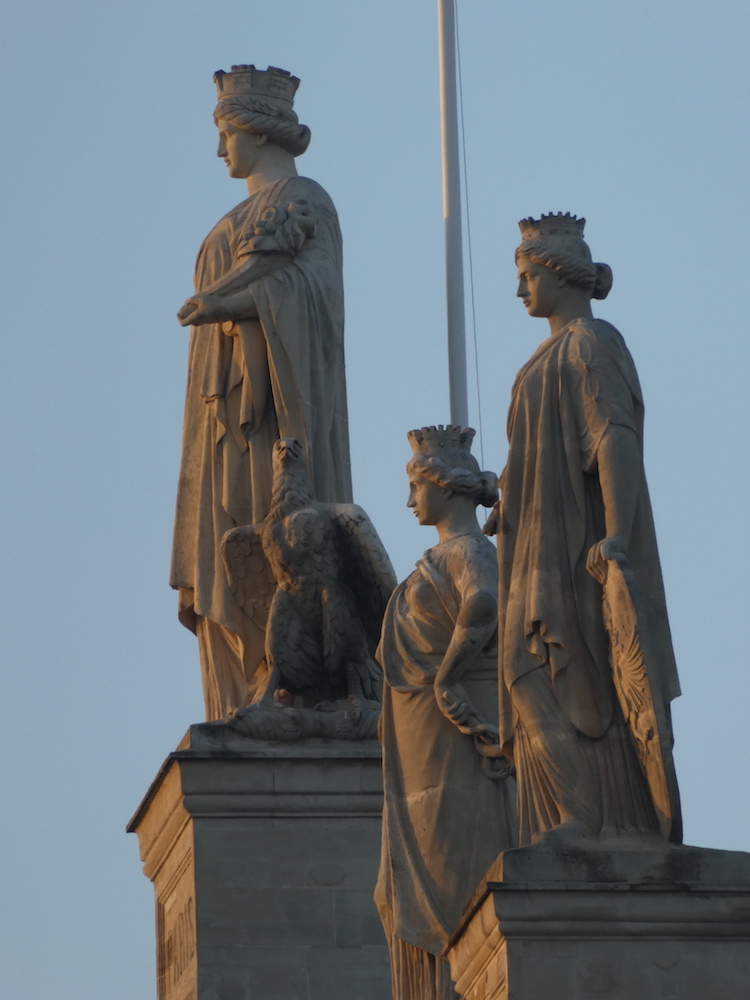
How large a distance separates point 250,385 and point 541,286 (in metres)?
4.70

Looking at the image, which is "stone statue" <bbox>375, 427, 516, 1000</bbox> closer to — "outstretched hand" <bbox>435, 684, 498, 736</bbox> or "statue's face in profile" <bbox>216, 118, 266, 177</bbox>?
"outstretched hand" <bbox>435, 684, 498, 736</bbox>

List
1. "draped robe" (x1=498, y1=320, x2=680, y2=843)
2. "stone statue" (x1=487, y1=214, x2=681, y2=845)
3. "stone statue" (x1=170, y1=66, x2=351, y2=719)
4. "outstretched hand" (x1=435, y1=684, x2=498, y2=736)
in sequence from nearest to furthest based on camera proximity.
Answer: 1. "stone statue" (x1=487, y1=214, x2=681, y2=845)
2. "draped robe" (x1=498, y1=320, x2=680, y2=843)
3. "outstretched hand" (x1=435, y1=684, x2=498, y2=736)
4. "stone statue" (x1=170, y1=66, x2=351, y2=719)

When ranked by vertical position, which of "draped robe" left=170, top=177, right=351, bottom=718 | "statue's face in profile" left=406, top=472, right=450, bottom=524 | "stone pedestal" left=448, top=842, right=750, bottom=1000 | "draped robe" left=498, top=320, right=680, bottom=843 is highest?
"draped robe" left=170, top=177, right=351, bottom=718

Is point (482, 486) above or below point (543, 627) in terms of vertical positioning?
above

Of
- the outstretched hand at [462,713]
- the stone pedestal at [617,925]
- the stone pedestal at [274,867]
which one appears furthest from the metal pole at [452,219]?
the stone pedestal at [617,925]

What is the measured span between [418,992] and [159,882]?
367 cm

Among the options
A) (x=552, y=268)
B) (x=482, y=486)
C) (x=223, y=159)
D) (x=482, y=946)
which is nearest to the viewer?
(x=482, y=946)

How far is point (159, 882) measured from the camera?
61.4 ft

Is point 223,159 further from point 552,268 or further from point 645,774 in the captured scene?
point 645,774

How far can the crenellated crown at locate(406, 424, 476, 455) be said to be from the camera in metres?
16.3

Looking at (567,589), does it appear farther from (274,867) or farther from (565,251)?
(274,867)

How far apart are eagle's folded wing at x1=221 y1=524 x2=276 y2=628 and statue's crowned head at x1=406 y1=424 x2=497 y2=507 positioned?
2400 mm

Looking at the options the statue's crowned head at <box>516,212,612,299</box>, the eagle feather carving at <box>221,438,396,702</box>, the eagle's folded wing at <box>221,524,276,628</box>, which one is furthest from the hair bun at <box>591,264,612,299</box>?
the eagle's folded wing at <box>221,524,276,628</box>

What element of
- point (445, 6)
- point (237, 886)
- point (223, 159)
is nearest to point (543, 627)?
point (237, 886)
